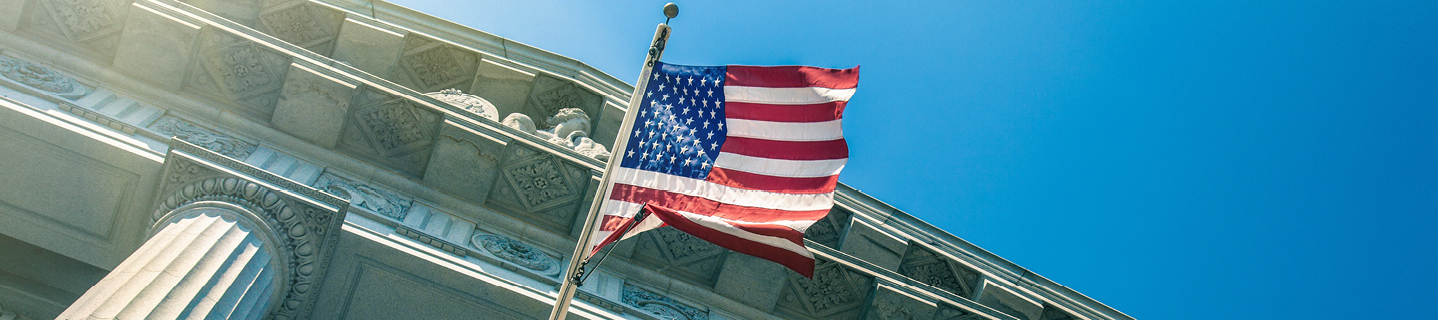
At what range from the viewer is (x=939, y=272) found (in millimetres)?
13102

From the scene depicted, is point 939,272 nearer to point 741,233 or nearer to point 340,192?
point 741,233

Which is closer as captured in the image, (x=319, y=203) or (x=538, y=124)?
(x=319, y=203)

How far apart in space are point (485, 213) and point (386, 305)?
2.22 m

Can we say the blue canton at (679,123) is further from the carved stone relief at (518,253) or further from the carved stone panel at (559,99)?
the carved stone panel at (559,99)

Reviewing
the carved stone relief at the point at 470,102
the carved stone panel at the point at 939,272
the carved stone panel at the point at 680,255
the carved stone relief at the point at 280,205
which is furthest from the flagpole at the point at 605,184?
the carved stone panel at the point at 939,272

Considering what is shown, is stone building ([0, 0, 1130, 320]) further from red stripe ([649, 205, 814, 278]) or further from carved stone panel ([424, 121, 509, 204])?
red stripe ([649, 205, 814, 278])

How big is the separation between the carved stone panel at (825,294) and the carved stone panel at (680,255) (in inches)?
40.4

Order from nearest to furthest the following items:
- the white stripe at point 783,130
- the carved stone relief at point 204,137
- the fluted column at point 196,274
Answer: the fluted column at point 196,274 < the white stripe at point 783,130 < the carved stone relief at point 204,137

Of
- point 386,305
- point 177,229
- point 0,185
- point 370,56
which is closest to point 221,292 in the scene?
point 177,229

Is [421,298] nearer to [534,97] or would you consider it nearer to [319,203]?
[319,203]

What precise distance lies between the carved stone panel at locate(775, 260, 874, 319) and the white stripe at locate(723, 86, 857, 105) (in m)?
3.32

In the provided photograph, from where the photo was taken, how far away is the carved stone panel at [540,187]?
10422 mm

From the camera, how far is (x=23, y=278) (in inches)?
331

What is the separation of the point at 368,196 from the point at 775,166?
4732mm
